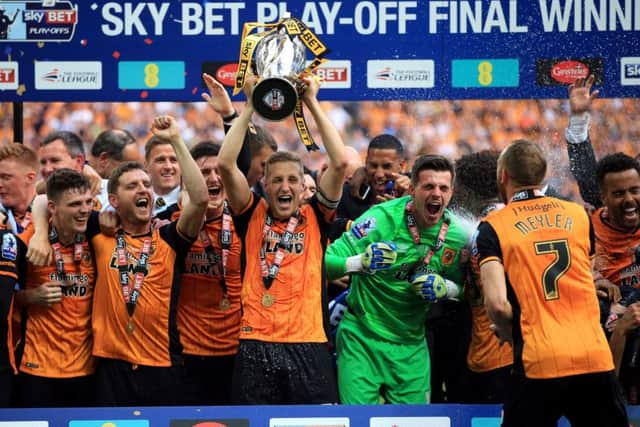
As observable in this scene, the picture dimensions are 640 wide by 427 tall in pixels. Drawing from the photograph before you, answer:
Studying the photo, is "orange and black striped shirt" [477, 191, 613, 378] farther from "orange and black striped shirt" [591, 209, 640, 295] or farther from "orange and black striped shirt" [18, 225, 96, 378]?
"orange and black striped shirt" [18, 225, 96, 378]

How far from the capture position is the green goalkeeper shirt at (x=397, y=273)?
6.38 metres

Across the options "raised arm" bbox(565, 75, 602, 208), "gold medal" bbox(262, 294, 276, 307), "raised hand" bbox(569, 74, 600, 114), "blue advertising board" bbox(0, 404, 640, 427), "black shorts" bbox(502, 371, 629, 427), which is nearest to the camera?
"black shorts" bbox(502, 371, 629, 427)

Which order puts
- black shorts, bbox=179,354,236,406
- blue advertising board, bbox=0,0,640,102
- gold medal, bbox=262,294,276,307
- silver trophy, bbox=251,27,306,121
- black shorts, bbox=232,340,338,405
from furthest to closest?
blue advertising board, bbox=0,0,640,102, black shorts, bbox=179,354,236,406, gold medal, bbox=262,294,276,307, black shorts, bbox=232,340,338,405, silver trophy, bbox=251,27,306,121

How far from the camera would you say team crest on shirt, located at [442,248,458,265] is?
6.41 m

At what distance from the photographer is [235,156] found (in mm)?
6078

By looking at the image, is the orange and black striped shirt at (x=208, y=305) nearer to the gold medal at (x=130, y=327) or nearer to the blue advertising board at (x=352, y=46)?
the gold medal at (x=130, y=327)

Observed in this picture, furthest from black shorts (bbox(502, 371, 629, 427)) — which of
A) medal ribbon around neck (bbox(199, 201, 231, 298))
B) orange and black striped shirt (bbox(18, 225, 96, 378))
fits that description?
orange and black striped shirt (bbox(18, 225, 96, 378))

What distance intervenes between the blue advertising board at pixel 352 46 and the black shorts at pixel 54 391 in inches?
87.5

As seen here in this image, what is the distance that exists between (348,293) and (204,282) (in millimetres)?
886

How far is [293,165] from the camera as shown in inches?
250

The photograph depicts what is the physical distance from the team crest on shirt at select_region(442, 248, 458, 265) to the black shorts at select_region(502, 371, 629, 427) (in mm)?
1231

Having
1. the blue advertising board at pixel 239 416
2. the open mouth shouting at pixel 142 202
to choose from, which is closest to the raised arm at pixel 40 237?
the open mouth shouting at pixel 142 202

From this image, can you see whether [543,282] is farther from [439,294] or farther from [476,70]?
[476,70]

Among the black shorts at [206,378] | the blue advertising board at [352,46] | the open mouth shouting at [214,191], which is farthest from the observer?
the blue advertising board at [352,46]
